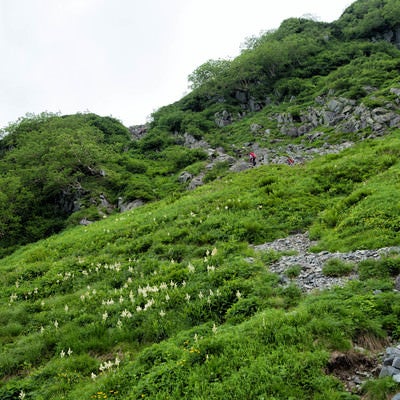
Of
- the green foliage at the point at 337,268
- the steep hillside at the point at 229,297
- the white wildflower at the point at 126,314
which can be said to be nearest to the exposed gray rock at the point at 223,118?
the steep hillside at the point at 229,297

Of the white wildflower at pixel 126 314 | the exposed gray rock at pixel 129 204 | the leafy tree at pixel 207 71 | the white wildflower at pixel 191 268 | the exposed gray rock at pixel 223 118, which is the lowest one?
the white wildflower at pixel 126 314

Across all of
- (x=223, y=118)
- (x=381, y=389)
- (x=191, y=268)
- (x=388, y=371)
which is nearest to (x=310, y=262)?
(x=191, y=268)

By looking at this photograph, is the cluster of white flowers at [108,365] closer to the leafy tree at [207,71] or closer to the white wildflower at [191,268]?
the white wildflower at [191,268]

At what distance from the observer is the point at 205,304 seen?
9.72 m

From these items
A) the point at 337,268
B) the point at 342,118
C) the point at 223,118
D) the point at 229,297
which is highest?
the point at 223,118

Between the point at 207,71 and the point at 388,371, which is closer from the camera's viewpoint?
the point at 388,371

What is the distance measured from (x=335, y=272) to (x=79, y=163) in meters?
42.3

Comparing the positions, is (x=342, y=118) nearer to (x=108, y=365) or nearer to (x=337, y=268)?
(x=337, y=268)

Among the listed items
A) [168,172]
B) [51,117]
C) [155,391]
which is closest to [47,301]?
[155,391]

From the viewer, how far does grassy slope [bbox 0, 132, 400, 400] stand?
6699 millimetres

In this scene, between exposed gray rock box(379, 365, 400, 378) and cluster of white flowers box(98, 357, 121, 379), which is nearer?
exposed gray rock box(379, 365, 400, 378)

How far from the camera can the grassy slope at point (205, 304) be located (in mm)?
6699

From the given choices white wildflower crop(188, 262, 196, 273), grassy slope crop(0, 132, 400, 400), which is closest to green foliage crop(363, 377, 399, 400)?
grassy slope crop(0, 132, 400, 400)

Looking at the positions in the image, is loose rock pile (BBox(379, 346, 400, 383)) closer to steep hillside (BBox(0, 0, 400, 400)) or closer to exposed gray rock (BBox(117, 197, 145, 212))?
steep hillside (BBox(0, 0, 400, 400))
